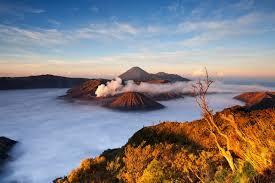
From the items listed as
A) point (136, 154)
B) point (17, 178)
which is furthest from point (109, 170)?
point (17, 178)

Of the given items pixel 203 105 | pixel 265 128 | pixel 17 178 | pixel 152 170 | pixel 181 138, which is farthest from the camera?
pixel 17 178

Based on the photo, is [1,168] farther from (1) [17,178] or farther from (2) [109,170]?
(2) [109,170]

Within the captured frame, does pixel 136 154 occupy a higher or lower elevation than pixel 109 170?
higher

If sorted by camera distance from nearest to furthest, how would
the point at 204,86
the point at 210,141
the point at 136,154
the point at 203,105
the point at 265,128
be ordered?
the point at 203,105, the point at 204,86, the point at 265,128, the point at 136,154, the point at 210,141

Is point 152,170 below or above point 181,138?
above

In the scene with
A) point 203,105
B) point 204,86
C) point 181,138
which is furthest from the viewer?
point 181,138

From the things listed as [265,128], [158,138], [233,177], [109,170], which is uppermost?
[265,128]

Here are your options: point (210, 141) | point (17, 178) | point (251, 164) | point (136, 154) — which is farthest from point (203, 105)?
point (17, 178)

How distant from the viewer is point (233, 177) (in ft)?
39.2

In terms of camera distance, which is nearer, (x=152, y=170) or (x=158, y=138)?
(x=152, y=170)

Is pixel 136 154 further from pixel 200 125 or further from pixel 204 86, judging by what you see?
pixel 200 125

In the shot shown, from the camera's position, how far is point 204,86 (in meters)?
12.5

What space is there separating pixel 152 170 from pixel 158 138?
63.6 m

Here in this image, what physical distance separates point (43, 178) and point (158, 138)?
446 feet
